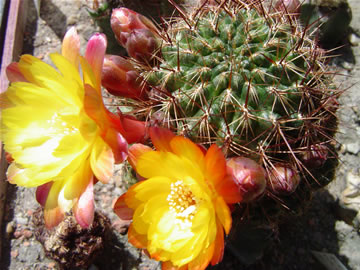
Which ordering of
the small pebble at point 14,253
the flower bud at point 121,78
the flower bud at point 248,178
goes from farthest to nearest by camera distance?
1. the small pebble at point 14,253
2. the flower bud at point 121,78
3. the flower bud at point 248,178

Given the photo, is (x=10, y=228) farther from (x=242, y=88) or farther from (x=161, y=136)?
(x=242, y=88)

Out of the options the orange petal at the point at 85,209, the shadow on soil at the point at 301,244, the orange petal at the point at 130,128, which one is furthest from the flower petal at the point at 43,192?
the shadow on soil at the point at 301,244

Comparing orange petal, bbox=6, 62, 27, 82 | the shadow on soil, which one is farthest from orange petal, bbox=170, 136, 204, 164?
the shadow on soil

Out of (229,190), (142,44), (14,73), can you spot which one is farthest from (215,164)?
(14,73)

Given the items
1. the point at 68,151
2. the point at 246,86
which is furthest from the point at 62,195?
the point at 246,86

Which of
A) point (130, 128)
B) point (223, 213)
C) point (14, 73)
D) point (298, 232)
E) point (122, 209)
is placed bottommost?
point (298, 232)

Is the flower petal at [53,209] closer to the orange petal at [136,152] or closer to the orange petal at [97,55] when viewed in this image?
the orange petal at [136,152]
